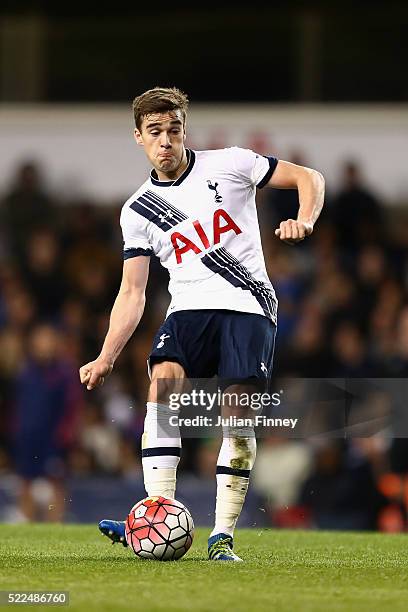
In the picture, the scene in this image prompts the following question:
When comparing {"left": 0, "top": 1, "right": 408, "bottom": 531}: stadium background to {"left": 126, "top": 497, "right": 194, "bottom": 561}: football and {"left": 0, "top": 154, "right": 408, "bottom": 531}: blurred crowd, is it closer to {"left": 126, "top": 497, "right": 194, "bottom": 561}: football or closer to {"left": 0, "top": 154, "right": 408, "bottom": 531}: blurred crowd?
{"left": 0, "top": 154, "right": 408, "bottom": 531}: blurred crowd

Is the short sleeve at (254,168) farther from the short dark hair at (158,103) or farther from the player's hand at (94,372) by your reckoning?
the player's hand at (94,372)

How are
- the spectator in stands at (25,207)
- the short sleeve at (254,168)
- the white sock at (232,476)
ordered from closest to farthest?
the white sock at (232,476) < the short sleeve at (254,168) < the spectator in stands at (25,207)

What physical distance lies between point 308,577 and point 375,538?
3.03 meters

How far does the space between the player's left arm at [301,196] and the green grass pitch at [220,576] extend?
145 cm

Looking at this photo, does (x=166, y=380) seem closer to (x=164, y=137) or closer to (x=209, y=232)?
(x=209, y=232)

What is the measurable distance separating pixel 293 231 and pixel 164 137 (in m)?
0.91

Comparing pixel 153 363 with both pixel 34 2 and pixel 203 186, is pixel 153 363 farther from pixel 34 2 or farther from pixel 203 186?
pixel 34 2

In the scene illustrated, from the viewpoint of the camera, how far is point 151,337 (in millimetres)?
13953

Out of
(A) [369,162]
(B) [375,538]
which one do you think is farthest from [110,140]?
(B) [375,538]

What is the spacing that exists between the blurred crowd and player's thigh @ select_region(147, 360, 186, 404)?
5346mm

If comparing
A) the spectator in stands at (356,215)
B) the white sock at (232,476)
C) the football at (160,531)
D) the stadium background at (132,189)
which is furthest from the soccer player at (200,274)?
the spectator in stands at (356,215)

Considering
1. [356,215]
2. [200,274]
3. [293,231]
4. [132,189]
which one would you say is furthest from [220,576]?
[132,189]

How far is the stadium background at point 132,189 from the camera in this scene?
12.7 meters

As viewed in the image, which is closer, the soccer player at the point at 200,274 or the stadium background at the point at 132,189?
the soccer player at the point at 200,274
